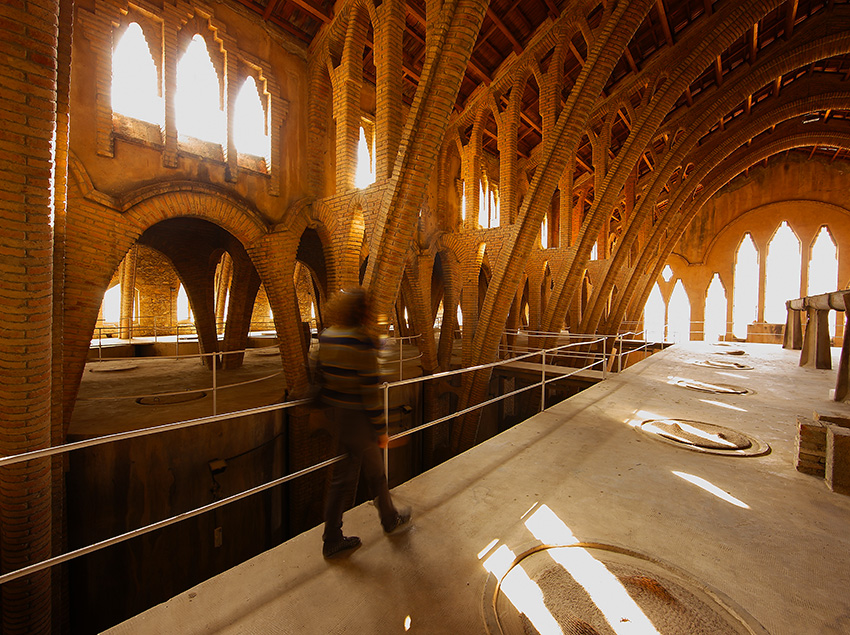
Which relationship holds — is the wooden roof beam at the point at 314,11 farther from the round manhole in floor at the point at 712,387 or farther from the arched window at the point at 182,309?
the arched window at the point at 182,309

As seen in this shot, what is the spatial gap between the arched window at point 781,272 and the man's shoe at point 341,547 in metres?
27.7

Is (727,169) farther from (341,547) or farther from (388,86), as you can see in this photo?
(341,547)

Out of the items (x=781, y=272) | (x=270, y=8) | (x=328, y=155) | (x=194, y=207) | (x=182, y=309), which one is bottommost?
(x=182, y=309)

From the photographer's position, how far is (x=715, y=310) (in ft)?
77.4

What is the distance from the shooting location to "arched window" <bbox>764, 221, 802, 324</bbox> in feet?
67.9

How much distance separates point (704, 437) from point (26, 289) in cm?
698

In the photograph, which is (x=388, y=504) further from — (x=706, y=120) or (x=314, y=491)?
(x=706, y=120)

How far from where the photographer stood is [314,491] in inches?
312

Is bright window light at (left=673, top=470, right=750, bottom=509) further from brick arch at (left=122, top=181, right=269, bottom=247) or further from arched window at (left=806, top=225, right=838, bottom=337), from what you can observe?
arched window at (left=806, top=225, right=838, bottom=337)

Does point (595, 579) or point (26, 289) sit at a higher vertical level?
point (26, 289)

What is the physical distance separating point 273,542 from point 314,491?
1.13 m

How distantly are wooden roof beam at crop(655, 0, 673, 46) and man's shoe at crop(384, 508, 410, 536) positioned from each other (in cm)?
1229

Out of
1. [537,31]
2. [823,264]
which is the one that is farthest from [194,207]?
[823,264]

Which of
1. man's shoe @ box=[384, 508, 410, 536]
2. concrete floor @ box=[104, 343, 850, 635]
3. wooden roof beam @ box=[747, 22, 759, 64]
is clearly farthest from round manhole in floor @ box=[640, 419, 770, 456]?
wooden roof beam @ box=[747, 22, 759, 64]
